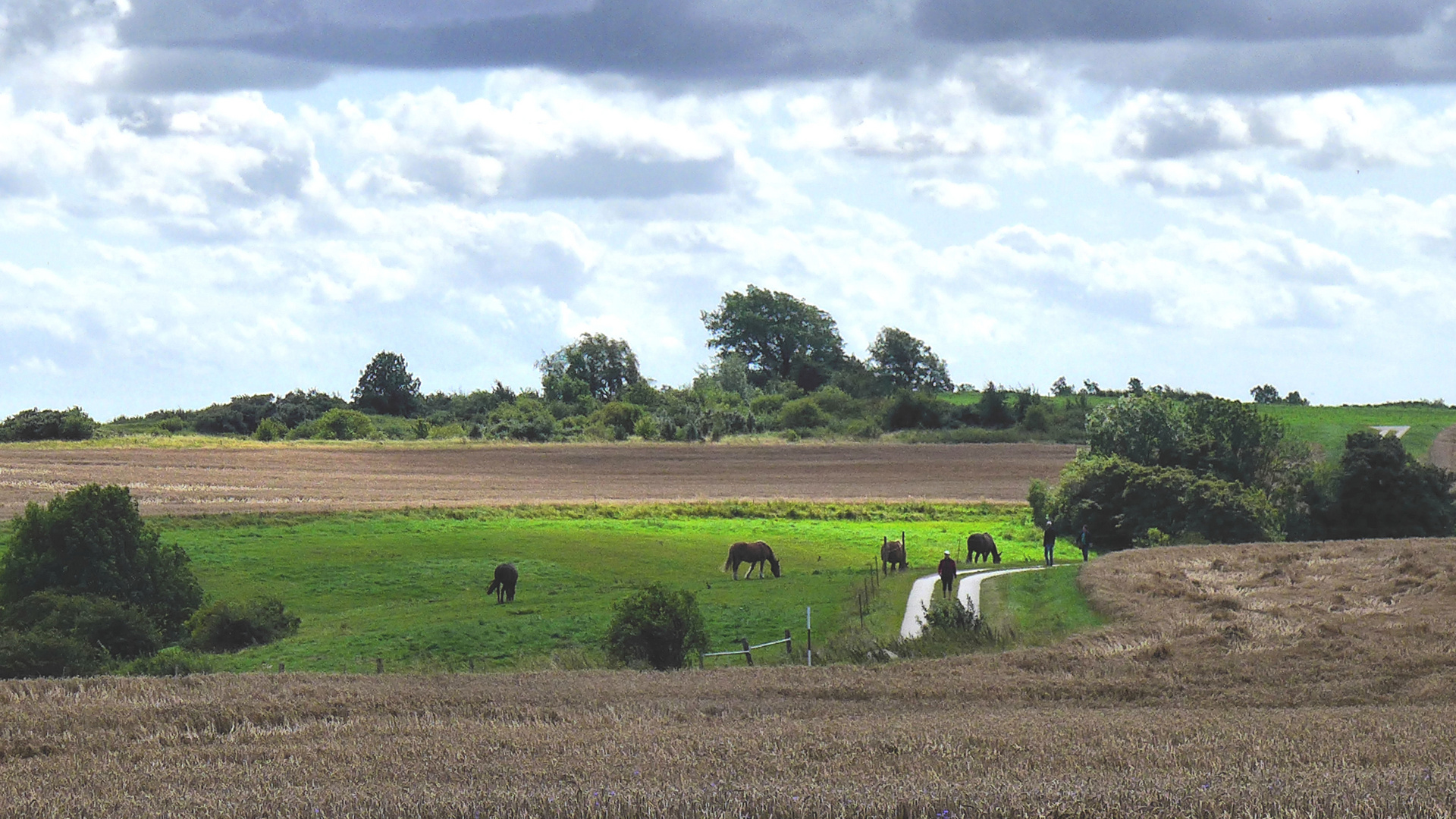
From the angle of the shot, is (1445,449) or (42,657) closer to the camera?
(42,657)

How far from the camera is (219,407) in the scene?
525 ft

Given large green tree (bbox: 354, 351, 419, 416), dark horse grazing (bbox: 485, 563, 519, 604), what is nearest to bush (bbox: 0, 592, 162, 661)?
dark horse grazing (bbox: 485, 563, 519, 604)

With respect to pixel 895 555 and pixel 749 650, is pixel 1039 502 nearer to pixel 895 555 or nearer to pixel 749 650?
pixel 895 555

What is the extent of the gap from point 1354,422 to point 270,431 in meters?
110

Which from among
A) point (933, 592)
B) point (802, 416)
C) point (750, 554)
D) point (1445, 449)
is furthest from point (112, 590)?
point (802, 416)

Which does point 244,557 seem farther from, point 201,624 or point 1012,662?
point 1012,662

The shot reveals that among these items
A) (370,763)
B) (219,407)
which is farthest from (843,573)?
(219,407)

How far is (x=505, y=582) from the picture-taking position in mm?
44312

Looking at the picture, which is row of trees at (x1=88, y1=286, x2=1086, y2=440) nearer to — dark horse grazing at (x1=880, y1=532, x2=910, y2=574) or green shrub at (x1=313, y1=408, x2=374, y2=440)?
green shrub at (x1=313, y1=408, x2=374, y2=440)

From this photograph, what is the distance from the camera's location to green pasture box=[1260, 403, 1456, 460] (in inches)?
4469

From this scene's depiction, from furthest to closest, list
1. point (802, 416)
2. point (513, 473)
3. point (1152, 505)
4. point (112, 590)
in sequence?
1. point (802, 416)
2. point (513, 473)
3. point (1152, 505)
4. point (112, 590)

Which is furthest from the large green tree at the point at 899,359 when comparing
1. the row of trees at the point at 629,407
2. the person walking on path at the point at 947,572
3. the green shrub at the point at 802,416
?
the person walking on path at the point at 947,572

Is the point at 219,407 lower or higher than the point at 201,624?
higher

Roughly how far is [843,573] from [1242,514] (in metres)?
23.6
